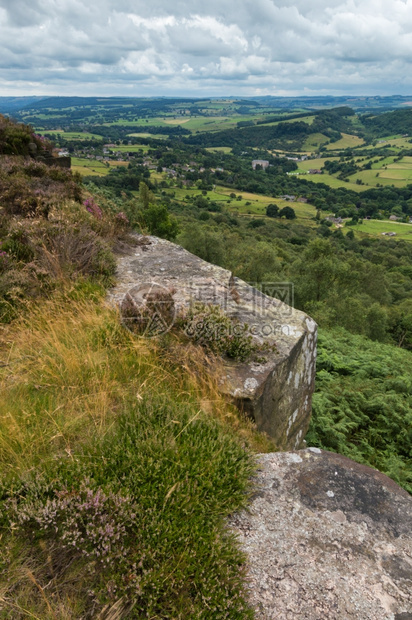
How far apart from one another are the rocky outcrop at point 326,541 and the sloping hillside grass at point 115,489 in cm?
25

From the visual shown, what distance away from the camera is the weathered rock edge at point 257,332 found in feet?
15.5

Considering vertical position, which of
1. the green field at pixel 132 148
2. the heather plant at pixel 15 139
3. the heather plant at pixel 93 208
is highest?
the green field at pixel 132 148

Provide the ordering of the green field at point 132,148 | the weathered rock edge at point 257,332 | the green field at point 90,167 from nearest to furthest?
the weathered rock edge at point 257,332 → the green field at point 90,167 → the green field at point 132,148

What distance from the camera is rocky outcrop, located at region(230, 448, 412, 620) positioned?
8.07 feet

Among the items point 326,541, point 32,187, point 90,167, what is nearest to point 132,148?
point 90,167

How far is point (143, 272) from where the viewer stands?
7703 millimetres

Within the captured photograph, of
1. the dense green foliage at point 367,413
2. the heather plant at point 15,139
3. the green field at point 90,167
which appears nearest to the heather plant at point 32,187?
the heather plant at point 15,139

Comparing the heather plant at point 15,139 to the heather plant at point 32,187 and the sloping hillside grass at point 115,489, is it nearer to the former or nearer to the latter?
the heather plant at point 32,187

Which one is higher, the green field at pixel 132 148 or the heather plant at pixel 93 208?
the green field at pixel 132 148

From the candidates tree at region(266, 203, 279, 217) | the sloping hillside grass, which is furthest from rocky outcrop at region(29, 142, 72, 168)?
tree at region(266, 203, 279, 217)

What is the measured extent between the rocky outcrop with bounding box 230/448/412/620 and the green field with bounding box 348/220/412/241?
12093 centimetres

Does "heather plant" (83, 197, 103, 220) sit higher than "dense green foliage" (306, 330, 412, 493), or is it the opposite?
"heather plant" (83, 197, 103, 220)

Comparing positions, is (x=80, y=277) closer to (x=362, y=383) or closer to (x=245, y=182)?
(x=362, y=383)

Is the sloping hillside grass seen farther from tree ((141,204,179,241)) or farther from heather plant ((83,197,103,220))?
tree ((141,204,179,241))
